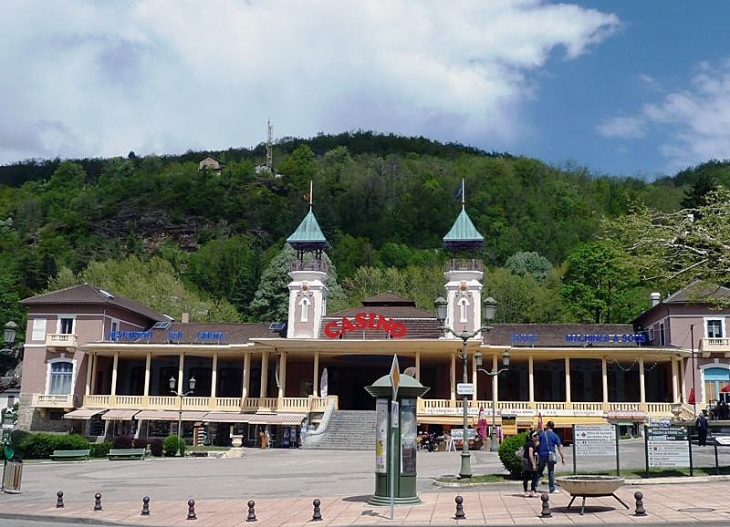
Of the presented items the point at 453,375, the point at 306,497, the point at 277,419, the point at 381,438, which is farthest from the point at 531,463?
the point at 453,375

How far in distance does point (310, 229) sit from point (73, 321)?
55.3 feet

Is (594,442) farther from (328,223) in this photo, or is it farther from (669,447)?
(328,223)

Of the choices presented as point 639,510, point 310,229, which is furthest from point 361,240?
point 639,510

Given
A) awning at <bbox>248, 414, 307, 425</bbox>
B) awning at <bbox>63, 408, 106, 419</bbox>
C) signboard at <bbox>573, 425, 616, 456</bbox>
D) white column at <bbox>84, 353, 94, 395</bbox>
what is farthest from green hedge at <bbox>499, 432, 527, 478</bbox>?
white column at <bbox>84, 353, 94, 395</bbox>

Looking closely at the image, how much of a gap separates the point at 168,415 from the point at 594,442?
3194cm

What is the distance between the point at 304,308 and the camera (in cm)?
5088

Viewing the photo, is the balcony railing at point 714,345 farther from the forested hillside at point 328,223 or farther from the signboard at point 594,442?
the signboard at point 594,442

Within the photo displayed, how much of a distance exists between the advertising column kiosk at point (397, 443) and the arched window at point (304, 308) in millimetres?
32720

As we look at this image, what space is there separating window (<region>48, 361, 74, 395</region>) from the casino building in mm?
66

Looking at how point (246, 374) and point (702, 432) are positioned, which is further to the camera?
point (246, 374)

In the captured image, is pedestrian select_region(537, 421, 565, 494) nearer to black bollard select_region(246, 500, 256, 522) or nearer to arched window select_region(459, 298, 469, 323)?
black bollard select_region(246, 500, 256, 522)

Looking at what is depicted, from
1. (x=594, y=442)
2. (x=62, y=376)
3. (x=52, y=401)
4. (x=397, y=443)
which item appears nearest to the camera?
(x=397, y=443)

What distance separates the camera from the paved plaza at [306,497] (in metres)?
15.9

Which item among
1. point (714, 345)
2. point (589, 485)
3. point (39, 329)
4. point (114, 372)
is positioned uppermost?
point (39, 329)
